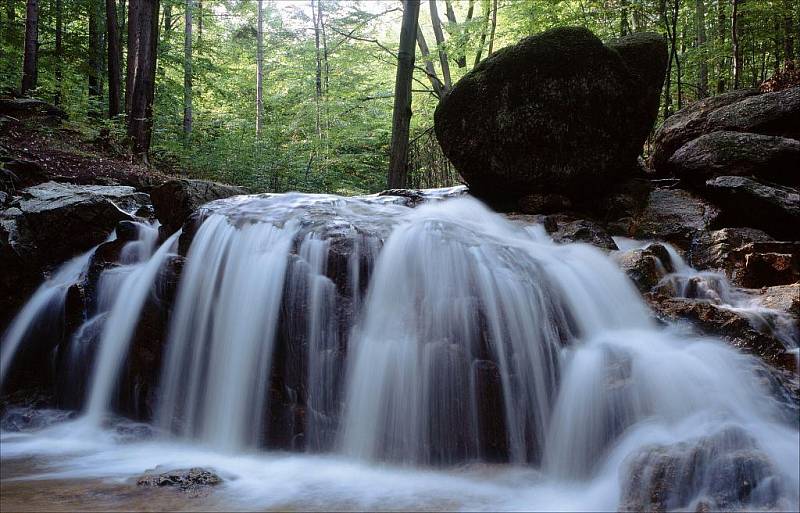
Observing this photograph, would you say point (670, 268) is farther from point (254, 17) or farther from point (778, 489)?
point (254, 17)

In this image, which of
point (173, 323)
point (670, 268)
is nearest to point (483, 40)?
point (670, 268)

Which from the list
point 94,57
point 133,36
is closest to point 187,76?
point 94,57

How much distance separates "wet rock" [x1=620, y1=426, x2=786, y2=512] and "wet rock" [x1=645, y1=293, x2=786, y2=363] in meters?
1.22

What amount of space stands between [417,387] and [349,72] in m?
A: 15.3

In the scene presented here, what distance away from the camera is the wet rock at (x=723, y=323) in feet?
13.4

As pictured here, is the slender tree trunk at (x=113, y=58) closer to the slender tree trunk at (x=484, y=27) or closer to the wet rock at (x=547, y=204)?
the slender tree trunk at (x=484, y=27)

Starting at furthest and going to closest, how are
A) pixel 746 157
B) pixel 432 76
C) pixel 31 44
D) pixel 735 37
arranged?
pixel 432 76
pixel 31 44
pixel 735 37
pixel 746 157

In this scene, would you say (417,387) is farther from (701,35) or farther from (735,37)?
(701,35)

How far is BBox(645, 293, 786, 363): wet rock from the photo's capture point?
4.07 m

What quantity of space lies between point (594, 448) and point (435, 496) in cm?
120

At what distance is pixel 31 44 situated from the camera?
38.3ft

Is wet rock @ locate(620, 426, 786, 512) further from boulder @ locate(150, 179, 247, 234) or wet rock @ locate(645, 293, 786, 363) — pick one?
boulder @ locate(150, 179, 247, 234)

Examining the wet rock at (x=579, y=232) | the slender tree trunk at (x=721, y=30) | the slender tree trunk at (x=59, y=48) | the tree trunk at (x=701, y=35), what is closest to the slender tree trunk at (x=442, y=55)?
the tree trunk at (x=701, y=35)

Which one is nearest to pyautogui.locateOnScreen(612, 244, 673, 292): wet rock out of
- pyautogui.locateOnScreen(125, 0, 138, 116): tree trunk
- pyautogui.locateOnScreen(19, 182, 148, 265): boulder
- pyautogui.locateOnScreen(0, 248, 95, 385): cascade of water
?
pyautogui.locateOnScreen(0, 248, 95, 385): cascade of water
